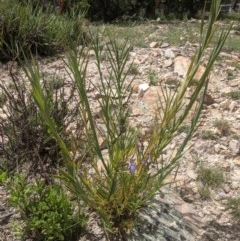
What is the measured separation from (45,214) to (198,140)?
1.36 meters

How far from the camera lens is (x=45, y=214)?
175 centimetres

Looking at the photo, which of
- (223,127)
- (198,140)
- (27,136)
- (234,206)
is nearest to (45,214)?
(27,136)

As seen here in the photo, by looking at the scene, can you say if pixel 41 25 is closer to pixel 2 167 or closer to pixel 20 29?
pixel 20 29

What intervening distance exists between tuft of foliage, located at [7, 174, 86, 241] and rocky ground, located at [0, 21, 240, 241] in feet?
0.44

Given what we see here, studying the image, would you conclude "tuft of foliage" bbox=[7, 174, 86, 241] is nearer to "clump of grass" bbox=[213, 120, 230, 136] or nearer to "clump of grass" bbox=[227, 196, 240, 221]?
"clump of grass" bbox=[227, 196, 240, 221]

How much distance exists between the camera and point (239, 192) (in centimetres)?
248

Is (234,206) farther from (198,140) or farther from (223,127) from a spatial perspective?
(223,127)

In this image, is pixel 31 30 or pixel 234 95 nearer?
pixel 234 95

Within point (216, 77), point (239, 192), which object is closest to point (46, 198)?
point (239, 192)

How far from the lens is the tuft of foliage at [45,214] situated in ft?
5.74

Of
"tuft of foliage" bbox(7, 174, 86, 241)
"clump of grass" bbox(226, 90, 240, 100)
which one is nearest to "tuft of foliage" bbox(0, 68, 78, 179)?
"tuft of foliage" bbox(7, 174, 86, 241)

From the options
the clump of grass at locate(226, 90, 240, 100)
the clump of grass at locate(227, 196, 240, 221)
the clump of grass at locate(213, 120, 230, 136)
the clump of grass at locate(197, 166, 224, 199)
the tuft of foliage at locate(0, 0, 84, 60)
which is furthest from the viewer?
the tuft of foliage at locate(0, 0, 84, 60)

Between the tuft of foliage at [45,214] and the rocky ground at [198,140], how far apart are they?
0.13 meters

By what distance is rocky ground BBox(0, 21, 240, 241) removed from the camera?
220cm
